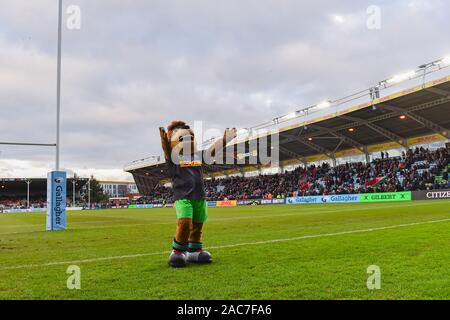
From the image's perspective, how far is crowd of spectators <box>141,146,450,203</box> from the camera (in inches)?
1542

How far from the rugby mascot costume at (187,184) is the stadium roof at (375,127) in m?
29.6

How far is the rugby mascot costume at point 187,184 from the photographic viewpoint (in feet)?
20.5

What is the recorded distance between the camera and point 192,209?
6.46m

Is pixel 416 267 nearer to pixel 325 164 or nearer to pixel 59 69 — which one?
pixel 59 69

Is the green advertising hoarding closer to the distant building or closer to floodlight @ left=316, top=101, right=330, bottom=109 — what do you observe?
floodlight @ left=316, top=101, right=330, bottom=109

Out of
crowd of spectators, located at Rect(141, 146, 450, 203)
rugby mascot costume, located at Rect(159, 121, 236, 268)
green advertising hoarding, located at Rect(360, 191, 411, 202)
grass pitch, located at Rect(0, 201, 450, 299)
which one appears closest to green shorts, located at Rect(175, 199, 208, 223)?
rugby mascot costume, located at Rect(159, 121, 236, 268)

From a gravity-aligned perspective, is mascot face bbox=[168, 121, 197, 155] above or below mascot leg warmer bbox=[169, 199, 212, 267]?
above

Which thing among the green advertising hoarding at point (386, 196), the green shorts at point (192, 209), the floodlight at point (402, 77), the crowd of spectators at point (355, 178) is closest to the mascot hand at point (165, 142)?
the green shorts at point (192, 209)

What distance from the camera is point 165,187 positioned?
91.3 metres

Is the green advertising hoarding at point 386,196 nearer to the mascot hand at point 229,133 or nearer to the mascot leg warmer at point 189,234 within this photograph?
the mascot hand at point 229,133

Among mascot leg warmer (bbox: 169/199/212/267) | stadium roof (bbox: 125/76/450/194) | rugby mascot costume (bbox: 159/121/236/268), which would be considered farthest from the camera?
stadium roof (bbox: 125/76/450/194)

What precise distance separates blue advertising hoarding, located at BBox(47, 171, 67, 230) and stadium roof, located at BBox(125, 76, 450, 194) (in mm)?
27505

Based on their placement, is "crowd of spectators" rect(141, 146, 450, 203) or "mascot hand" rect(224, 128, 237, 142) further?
"crowd of spectators" rect(141, 146, 450, 203)
